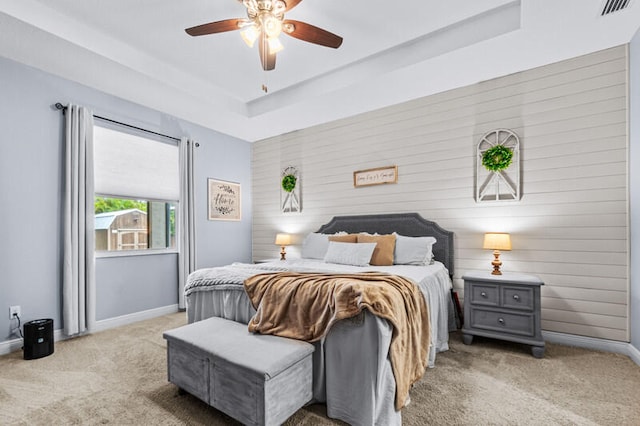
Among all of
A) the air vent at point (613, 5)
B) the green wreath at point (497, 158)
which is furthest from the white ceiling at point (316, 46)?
the green wreath at point (497, 158)

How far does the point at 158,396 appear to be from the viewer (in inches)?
80.0

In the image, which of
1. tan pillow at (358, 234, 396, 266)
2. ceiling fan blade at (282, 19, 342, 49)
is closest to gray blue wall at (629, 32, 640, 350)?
tan pillow at (358, 234, 396, 266)

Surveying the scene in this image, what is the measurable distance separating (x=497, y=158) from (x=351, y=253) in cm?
181

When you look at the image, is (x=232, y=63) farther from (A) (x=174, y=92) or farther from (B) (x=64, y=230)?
(B) (x=64, y=230)

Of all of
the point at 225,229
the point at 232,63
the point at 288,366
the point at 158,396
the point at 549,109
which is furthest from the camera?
the point at 225,229

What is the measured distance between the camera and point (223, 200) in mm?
4859

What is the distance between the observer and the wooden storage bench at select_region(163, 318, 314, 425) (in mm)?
1551

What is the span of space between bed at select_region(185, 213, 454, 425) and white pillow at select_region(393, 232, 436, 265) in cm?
9

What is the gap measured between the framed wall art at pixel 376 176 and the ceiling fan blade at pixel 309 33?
6.25 ft

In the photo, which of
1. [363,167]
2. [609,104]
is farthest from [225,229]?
[609,104]

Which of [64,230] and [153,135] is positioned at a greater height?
[153,135]

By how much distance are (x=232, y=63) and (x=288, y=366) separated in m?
3.03

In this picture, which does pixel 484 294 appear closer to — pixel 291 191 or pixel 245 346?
pixel 245 346

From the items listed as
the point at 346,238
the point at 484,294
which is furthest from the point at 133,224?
the point at 484,294
